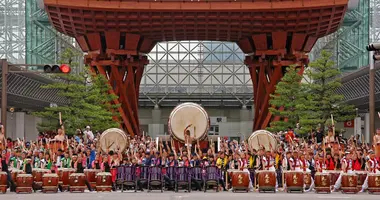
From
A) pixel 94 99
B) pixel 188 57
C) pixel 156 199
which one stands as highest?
pixel 188 57

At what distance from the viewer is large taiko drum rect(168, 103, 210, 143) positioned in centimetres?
4669

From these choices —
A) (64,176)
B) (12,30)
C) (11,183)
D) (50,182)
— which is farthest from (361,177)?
(12,30)

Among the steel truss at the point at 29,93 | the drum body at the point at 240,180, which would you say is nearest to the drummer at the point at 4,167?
the drum body at the point at 240,180

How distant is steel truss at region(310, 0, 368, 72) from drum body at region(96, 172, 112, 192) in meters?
49.2

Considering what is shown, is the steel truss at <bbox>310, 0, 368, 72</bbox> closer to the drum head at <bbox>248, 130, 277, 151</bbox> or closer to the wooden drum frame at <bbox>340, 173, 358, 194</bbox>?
the drum head at <bbox>248, 130, 277, 151</bbox>

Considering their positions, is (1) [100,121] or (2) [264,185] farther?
(1) [100,121]

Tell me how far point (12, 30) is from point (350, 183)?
58.8 metres

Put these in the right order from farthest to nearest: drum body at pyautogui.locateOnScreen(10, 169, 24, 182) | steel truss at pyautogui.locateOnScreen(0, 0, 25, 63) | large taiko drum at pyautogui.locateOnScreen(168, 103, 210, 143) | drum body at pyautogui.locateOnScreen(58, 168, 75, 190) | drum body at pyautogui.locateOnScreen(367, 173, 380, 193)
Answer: steel truss at pyautogui.locateOnScreen(0, 0, 25, 63) → large taiko drum at pyautogui.locateOnScreen(168, 103, 210, 143) → drum body at pyautogui.locateOnScreen(58, 168, 75, 190) → drum body at pyautogui.locateOnScreen(10, 169, 24, 182) → drum body at pyautogui.locateOnScreen(367, 173, 380, 193)

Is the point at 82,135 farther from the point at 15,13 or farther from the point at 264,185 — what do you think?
the point at 15,13

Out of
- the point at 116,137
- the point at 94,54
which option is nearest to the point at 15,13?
the point at 94,54

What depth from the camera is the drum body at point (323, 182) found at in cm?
3447

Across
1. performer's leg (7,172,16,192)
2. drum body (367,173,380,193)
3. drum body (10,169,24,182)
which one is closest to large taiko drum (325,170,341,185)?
drum body (367,173,380,193)

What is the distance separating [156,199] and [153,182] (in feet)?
19.9

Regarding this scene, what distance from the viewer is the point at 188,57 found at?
374 ft
